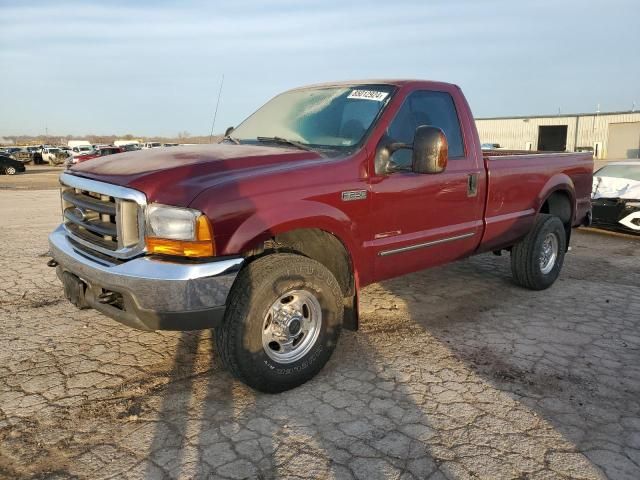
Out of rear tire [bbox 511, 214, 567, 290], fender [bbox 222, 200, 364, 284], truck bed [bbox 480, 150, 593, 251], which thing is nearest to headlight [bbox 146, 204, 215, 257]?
fender [bbox 222, 200, 364, 284]

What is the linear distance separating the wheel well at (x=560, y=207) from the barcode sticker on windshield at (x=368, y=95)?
9.42ft

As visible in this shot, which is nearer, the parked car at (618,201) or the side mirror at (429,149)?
the side mirror at (429,149)

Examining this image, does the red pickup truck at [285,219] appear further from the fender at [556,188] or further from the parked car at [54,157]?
the parked car at [54,157]

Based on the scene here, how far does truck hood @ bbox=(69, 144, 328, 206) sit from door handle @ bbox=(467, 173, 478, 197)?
1.53 meters

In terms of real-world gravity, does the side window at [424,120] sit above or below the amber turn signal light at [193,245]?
above

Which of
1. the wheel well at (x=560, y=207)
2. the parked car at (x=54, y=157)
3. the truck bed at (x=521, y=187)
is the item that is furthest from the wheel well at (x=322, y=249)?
the parked car at (x=54, y=157)

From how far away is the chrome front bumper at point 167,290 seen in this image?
9.23ft

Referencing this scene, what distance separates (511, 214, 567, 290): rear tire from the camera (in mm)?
5512

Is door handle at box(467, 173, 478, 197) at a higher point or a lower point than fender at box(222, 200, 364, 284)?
higher

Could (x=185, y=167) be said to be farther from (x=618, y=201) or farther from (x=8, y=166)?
(x=8, y=166)

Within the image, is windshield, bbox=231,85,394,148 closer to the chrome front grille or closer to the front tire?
the front tire

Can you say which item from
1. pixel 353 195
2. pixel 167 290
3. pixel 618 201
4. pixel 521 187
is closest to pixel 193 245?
pixel 167 290

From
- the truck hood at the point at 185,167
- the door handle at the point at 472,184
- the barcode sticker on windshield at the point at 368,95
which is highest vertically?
the barcode sticker on windshield at the point at 368,95

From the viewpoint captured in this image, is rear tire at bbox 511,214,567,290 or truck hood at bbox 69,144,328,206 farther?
rear tire at bbox 511,214,567,290
